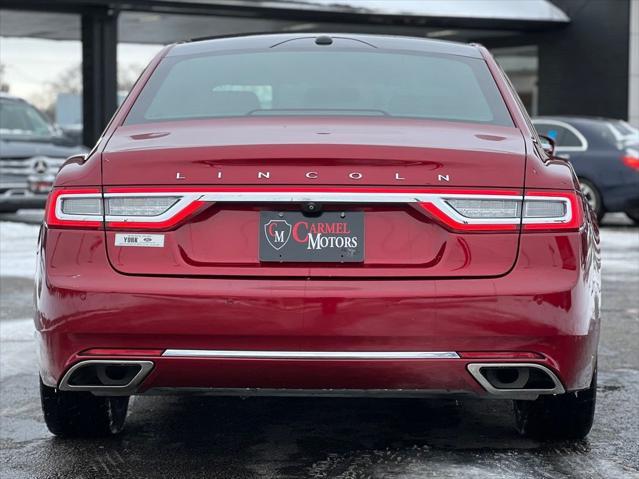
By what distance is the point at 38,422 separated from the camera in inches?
204

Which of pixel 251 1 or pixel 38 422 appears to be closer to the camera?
pixel 38 422

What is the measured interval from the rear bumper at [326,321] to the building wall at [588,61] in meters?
23.3

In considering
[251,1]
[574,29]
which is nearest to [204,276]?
[251,1]

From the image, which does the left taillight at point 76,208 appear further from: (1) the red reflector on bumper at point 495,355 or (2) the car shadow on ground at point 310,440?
(1) the red reflector on bumper at point 495,355

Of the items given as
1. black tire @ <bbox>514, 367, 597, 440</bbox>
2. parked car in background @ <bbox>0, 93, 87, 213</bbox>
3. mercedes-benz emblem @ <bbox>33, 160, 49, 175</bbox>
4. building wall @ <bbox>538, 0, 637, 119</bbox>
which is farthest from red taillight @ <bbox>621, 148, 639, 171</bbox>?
black tire @ <bbox>514, 367, 597, 440</bbox>

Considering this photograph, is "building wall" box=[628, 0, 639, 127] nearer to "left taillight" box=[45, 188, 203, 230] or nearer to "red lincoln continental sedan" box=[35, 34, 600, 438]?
"red lincoln continental sedan" box=[35, 34, 600, 438]

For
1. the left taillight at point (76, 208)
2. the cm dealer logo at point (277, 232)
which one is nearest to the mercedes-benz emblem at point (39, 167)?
the left taillight at point (76, 208)

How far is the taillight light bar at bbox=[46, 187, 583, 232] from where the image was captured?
398 cm

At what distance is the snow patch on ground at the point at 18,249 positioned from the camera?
1138 cm

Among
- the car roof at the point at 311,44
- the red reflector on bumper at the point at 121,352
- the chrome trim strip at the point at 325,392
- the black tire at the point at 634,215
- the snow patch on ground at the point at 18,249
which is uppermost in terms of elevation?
the car roof at the point at 311,44

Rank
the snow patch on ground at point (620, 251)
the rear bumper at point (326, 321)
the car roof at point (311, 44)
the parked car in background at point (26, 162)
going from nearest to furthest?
the rear bumper at point (326, 321) < the car roof at point (311, 44) < the snow patch on ground at point (620, 251) < the parked car in background at point (26, 162)

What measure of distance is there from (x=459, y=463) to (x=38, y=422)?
175 centimetres

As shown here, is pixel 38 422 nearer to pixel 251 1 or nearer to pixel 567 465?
pixel 567 465

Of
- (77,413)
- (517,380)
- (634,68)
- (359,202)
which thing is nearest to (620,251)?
(77,413)
